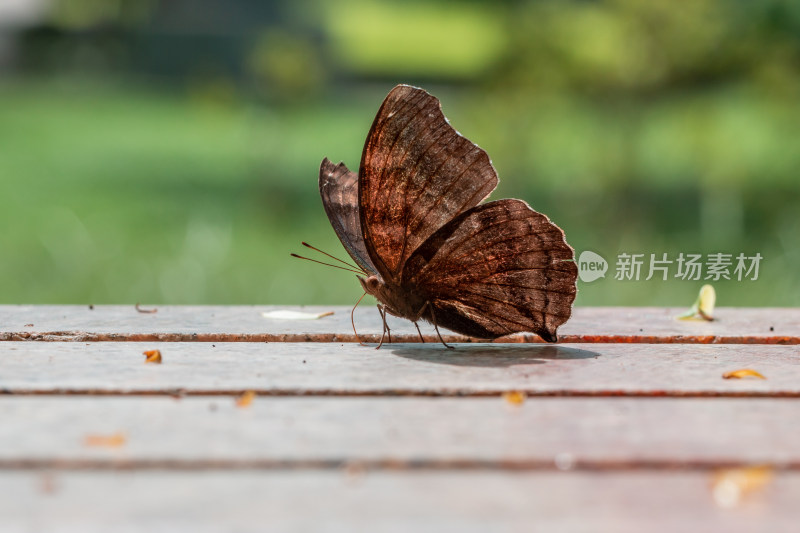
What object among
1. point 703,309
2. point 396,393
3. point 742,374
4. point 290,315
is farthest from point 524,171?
point 396,393

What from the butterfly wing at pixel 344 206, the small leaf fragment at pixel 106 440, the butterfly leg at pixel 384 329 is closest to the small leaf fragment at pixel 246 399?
the small leaf fragment at pixel 106 440

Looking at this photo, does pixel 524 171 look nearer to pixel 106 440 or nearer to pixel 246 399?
pixel 246 399

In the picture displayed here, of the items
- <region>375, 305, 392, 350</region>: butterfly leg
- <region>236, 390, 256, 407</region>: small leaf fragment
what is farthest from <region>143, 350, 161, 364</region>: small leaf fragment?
<region>375, 305, 392, 350</region>: butterfly leg

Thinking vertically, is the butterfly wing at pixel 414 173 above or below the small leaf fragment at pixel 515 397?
above

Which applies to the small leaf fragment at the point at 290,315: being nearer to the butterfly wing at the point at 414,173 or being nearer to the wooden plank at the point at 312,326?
the wooden plank at the point at 312,326

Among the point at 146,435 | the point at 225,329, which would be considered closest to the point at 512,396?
the point at 146,435

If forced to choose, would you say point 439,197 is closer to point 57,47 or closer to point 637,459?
point 637,459
